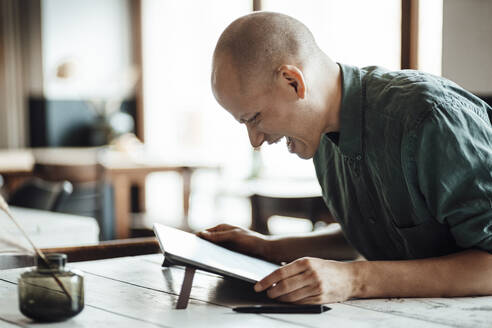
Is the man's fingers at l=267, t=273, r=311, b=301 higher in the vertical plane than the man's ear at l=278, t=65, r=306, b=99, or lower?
lower

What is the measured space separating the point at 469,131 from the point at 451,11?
2198 mm

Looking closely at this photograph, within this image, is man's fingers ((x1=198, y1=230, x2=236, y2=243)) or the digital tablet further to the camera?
man's fingers ((x1=198, y1=230, x2=236, y2=243))

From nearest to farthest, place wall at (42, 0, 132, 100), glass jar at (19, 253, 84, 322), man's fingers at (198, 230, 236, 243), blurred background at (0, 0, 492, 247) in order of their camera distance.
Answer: glass jar at (19, 253, 84, 322), man's fingers at (198, 230, 236, 243), blurred background at (0, 0, 492, 247), wall at (42, 0, 132, 100)

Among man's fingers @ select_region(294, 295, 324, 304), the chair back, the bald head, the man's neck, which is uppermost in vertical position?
the bald head

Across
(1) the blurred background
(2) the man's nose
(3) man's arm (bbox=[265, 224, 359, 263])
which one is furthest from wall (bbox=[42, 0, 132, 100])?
(2) the man's nose

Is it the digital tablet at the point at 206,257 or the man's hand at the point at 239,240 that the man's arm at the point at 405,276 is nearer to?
the digital tablet at the point at 206,257

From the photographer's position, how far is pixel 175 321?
1.02m

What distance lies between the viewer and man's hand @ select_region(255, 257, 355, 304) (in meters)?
1.11

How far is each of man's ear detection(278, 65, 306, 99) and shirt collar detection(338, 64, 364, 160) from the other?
121 mm

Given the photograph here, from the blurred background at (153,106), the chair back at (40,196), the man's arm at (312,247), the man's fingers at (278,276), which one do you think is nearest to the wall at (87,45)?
the blurred background at (153,106)

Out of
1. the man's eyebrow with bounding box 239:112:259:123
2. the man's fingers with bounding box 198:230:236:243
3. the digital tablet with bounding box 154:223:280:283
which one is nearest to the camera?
the digital tablet with bounding box 154:223:280:283

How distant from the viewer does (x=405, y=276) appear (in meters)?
1.17

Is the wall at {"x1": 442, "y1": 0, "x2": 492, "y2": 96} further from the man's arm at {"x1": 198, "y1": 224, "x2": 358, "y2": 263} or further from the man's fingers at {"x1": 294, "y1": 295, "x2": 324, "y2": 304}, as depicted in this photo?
the man's fingers at {"x1": 294, "y1": 295, "x2": 324, "y2": 304}

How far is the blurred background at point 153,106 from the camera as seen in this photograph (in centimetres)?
441
